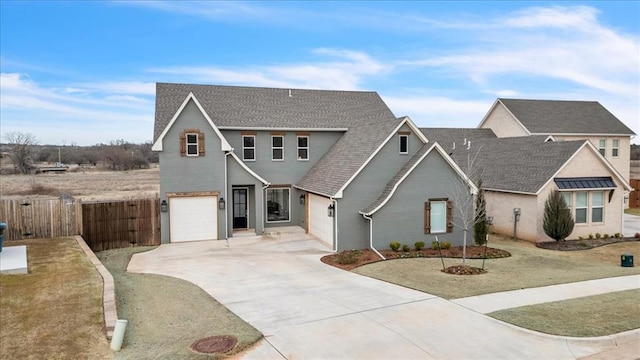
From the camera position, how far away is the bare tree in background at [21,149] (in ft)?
200

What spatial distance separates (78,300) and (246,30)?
18.2 metres

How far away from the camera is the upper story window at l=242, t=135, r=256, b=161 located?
2433 cm

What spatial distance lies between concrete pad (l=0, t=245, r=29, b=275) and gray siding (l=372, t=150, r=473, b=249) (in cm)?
1248

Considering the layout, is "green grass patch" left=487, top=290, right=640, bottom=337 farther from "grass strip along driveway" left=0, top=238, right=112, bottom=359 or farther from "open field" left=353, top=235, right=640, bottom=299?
"grass strip along driveway" left=0, top=238, right=112, bottom=359

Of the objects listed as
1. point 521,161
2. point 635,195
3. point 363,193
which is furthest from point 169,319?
point 635,195

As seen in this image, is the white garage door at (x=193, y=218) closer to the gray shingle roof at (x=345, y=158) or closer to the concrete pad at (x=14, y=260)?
the gray shingle roof at (x=345, y=158)

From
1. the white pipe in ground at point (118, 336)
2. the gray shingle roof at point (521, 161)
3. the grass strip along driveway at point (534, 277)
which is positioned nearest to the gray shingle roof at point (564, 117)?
the gray shingle roof at point (521, 161)

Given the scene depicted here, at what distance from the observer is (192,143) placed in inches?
837

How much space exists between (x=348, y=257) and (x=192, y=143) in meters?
9.93

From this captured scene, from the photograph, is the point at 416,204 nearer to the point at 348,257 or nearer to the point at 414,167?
the point at 414,167

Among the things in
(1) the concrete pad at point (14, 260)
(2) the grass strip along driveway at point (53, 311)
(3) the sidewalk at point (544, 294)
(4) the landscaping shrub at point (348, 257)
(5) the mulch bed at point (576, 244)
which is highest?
(1) the concrete pad at point (14, 260)

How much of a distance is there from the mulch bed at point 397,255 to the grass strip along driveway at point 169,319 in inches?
231

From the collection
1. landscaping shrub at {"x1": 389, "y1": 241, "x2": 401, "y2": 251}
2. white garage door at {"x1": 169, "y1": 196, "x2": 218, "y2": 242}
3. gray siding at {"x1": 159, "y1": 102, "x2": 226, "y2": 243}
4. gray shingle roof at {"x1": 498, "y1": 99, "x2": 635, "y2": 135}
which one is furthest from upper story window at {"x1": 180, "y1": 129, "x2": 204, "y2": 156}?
gray shingle roof at {"x1": 498, "y1": 99, "x2": 635, "y2": 135}

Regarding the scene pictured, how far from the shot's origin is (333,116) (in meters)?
26.4
